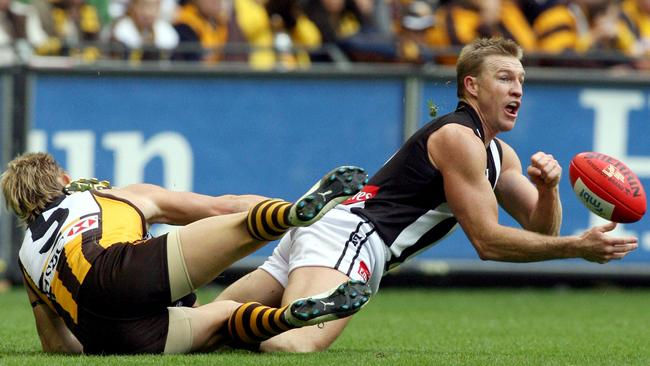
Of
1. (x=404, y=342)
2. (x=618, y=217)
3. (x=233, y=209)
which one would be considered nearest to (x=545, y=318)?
(x=404, y=342)

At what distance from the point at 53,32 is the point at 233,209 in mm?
6949

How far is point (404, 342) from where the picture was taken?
797 centimetres

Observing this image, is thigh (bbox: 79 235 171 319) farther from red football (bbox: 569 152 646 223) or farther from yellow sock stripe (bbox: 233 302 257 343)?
red football (bbox: 569 152 646 223)

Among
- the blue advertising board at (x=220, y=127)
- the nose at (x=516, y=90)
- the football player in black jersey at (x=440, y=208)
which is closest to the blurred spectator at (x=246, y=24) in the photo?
the blue advertising board at (x=220, y=127)

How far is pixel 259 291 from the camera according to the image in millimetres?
7641

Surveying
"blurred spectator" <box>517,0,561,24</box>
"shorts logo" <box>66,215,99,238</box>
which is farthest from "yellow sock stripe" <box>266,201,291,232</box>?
"blurred spectator" <box>517,0,561,24</box>

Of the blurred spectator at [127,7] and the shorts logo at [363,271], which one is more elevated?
the blurred spectator at [127,7]

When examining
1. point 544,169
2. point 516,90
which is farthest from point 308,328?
point 516,90

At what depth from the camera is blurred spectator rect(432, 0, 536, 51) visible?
44.0 feet

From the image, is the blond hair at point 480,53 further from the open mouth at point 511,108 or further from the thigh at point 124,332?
the thigh at point 124,332

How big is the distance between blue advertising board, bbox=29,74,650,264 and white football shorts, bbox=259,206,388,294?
4.69 metres

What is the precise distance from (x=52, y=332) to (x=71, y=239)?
2.22 feet

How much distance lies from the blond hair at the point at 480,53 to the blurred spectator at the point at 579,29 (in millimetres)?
6074

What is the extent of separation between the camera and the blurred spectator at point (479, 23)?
527 inches
